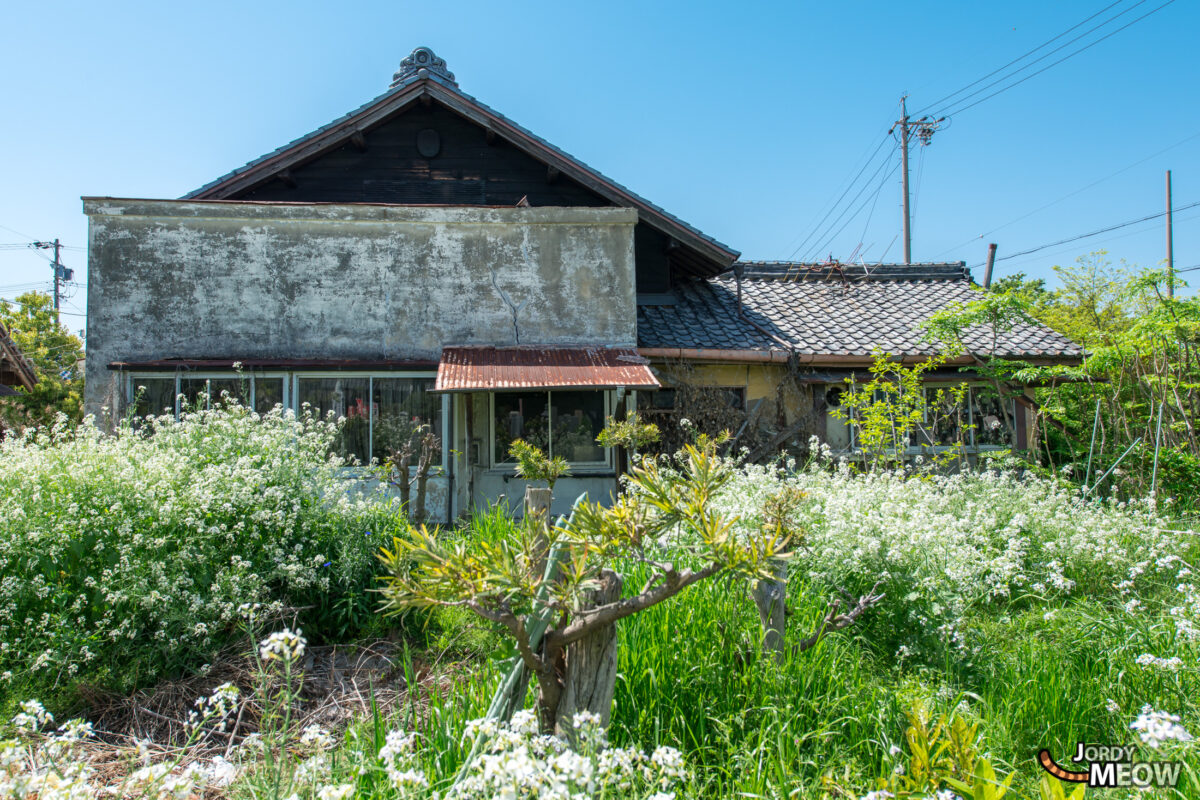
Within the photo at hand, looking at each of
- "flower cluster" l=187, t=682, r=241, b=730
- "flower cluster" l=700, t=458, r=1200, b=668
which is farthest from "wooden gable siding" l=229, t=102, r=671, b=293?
"flower cluster" l=187, t=682, r=241, b=730

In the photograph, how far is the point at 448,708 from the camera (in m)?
2.64

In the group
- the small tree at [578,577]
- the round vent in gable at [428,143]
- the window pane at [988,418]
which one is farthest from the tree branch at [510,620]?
the window pane at [988,418]

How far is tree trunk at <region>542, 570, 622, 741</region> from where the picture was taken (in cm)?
220

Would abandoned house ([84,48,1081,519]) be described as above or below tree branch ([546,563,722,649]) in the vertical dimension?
above

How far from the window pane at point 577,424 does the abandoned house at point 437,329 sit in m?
0.03

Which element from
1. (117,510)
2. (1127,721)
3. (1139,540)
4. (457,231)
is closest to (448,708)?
(117,510)

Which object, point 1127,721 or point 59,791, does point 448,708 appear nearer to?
point 59,791

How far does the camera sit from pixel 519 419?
9062 millimetres

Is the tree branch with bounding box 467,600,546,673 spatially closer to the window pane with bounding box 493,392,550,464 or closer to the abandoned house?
the abandoned house

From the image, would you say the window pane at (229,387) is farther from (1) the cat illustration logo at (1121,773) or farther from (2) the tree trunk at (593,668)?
(1) the cat illustration logo at (1121,773)

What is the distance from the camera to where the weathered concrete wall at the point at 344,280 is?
8.66m

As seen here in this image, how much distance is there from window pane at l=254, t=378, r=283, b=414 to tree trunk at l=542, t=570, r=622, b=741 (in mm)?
7636

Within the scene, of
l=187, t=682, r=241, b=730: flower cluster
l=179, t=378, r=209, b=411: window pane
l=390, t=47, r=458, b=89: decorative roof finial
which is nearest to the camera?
l=187, t=682, r=241, b=730: flower cluster

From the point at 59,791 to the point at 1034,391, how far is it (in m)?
10.9
